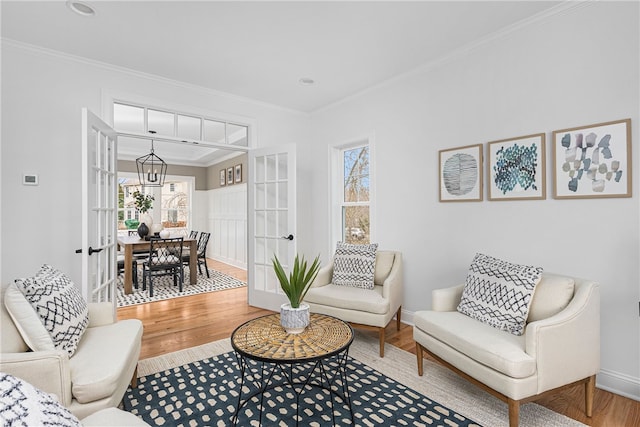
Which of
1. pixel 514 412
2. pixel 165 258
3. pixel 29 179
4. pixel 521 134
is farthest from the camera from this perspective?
pixel 165 258

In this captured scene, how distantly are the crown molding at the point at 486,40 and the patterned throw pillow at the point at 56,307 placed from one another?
3.44 metres

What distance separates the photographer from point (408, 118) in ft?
11.5

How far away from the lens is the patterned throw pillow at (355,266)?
10.6 feet

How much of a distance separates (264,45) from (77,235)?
2.47 m

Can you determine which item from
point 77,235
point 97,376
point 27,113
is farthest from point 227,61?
point 97,376

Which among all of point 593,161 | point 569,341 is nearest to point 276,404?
point 569,341

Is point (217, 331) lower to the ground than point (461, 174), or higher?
lower

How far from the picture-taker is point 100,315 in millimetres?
2209

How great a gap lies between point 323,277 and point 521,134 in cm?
217

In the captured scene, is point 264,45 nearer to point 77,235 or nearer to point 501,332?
point 77,235

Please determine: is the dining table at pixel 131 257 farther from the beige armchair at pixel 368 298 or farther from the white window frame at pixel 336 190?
the beige armchair at pixel 368 298

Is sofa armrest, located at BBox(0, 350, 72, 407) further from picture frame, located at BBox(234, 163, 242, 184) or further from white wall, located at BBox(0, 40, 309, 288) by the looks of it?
picture frame, located at BBox(234, 163, 242, 184)

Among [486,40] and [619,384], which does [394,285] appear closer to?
[619,384]

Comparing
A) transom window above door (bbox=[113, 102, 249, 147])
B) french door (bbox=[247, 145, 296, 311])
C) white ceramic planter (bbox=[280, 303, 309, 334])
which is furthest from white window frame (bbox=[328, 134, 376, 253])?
white ceramic planter (bbox=[280, 303, 309, 334])
